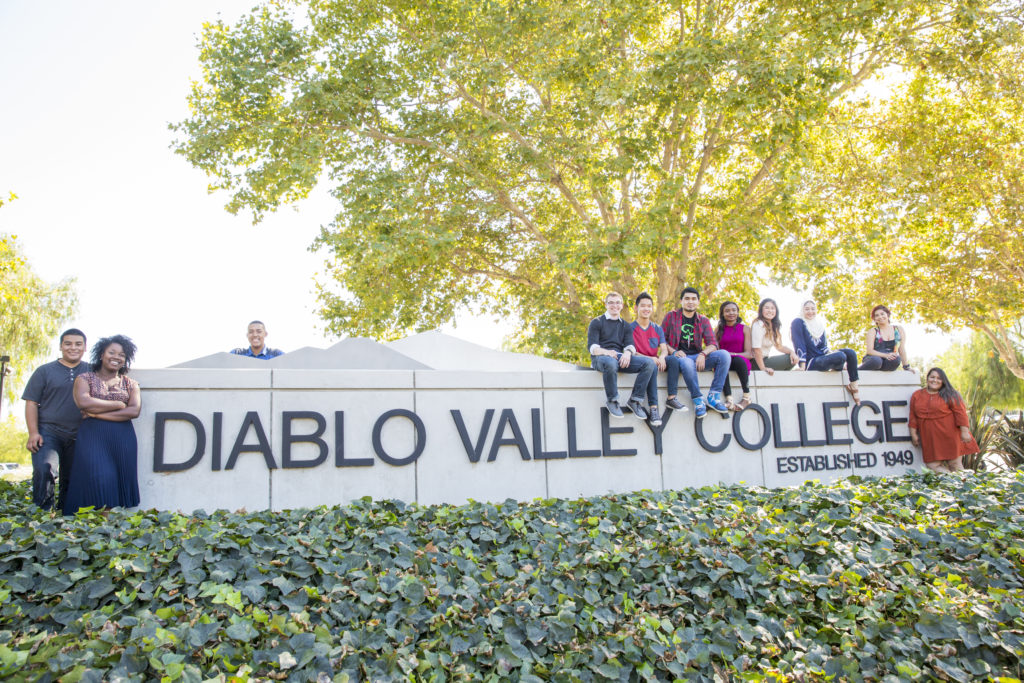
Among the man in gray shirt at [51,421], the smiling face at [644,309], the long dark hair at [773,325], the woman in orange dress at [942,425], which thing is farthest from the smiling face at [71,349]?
the woman in orange dress at [942,425]

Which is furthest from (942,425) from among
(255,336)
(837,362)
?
(255,336)

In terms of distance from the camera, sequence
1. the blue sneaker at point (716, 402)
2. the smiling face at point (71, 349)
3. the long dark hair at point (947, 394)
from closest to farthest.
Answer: the smiling face at point (71, 349), the blue sneaker at point (716, 402), the long dark hair at point (947, 394)

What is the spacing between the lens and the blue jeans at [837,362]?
8.64 metres

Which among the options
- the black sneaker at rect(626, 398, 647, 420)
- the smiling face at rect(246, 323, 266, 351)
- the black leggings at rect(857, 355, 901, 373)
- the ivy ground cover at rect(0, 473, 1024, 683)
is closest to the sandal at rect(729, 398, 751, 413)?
the black sneaker at rect(626, 398, 647, 420)

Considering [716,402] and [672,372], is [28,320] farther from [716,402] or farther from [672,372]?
[716,402]

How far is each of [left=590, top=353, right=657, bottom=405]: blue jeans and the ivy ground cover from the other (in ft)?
6.63

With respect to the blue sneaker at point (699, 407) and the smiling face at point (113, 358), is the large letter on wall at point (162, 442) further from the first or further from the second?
the blue sneaker at point (699, 407)

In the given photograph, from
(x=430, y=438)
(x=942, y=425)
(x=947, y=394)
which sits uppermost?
(x=947, y=394)

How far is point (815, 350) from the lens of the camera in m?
8.85

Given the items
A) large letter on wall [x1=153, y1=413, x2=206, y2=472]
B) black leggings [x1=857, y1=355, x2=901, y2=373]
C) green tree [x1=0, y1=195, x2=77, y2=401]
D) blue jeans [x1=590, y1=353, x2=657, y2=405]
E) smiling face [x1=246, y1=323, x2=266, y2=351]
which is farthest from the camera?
green tree [x1=0, y1=195, x2=77, y2=401]

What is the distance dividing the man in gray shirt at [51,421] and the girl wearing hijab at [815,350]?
26.2ft

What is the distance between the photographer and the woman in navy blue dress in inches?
216

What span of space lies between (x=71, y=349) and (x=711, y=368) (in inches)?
256

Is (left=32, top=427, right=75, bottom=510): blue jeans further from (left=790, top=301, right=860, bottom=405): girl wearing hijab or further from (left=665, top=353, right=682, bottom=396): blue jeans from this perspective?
(left=790, top=301, right=860, bottom=405): girl wearing hijab
